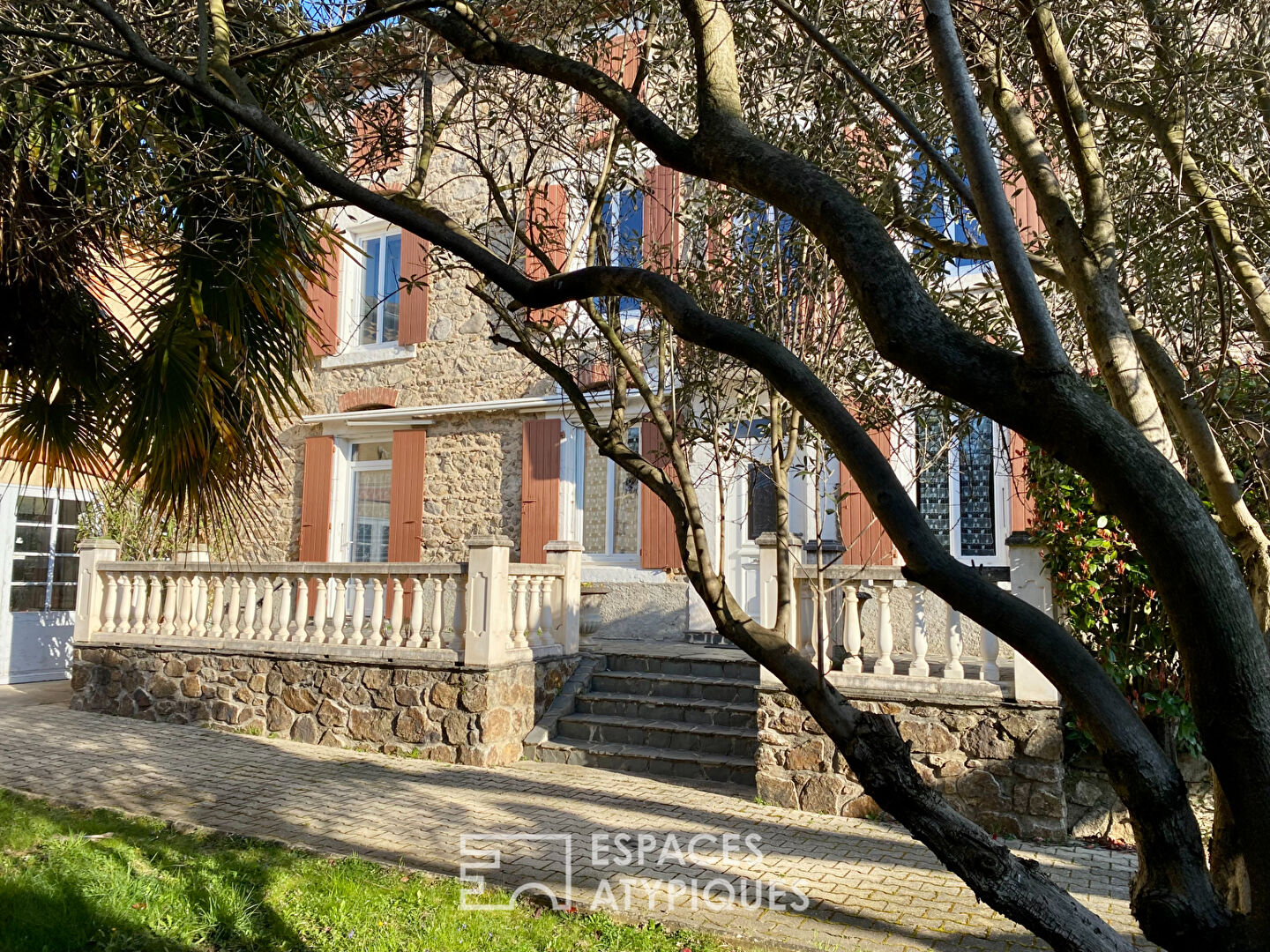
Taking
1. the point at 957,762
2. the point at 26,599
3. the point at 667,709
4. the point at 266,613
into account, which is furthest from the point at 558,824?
the point at 26,599

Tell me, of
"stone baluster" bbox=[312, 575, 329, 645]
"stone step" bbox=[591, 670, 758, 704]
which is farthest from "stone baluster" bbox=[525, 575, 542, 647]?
"stone baluster" bbox=[312, 575, 329, 645]

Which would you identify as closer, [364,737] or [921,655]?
[921,655]

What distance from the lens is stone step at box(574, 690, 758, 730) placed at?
7.47 metres

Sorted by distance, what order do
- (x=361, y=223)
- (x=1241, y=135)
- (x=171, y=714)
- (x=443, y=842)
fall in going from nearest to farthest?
1. (x=1241, y=135)
2. (x=443, y=842)
3. (x=171, y=714)
4. (x=361, y=223)

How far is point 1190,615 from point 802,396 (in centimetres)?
70

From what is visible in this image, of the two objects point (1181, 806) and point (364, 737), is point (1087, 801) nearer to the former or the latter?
point (1181, 806)

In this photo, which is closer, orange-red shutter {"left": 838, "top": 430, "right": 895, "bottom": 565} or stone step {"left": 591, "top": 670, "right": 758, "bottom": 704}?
stone step {"left": 591, "top": 670, "right": 758, "bottom": 704}

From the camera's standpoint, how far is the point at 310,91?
5.01m

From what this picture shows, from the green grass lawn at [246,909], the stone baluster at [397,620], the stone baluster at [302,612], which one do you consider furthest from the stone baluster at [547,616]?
the green grass lawn at [246,909]

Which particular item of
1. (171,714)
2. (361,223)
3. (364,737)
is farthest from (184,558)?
(361,223)

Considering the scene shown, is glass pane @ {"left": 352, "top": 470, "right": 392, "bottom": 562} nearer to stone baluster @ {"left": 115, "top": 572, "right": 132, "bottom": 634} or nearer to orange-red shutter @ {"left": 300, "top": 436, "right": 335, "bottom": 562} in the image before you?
orange-red shutter @ {"left": 300, "top": 436, "right": 335, "bottom": 562}

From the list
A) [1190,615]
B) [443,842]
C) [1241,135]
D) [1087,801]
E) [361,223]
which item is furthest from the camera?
[361,223]

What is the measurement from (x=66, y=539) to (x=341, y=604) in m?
6.24

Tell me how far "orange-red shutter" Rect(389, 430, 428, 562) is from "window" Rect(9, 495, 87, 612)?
161 inches
